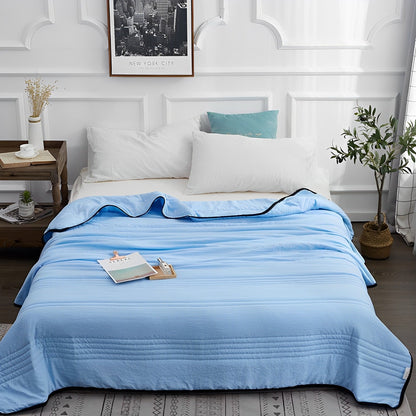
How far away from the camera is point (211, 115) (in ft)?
14.0

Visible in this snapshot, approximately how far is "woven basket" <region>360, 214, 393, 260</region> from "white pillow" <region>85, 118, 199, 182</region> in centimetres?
118

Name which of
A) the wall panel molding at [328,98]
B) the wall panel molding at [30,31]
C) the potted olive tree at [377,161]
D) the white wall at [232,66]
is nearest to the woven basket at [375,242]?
the potted olive tree at [377,161]

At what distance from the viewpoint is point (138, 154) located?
4164mm

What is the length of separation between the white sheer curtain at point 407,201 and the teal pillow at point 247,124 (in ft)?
2.84

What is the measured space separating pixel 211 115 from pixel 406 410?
7.34 feet

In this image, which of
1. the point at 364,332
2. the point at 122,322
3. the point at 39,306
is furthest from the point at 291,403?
the point at 39,306

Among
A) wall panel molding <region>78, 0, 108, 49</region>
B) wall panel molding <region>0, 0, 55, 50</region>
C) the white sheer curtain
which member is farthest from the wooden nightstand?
the white sheer curtain

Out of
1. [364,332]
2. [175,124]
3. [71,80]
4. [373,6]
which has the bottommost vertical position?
[364,332]

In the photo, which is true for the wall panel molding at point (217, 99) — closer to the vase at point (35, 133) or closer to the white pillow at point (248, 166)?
the white pillow at point (248, 166)

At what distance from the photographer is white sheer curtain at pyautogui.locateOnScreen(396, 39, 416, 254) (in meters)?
4.27

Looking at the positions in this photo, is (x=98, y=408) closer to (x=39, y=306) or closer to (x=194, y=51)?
(x=39, y=306)

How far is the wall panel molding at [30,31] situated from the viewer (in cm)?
416

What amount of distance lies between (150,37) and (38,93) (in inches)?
30.6

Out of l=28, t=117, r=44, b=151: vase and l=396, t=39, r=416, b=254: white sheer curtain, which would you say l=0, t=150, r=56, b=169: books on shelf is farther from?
l=396, t=39, r=416, b=254: white sheer curtain
